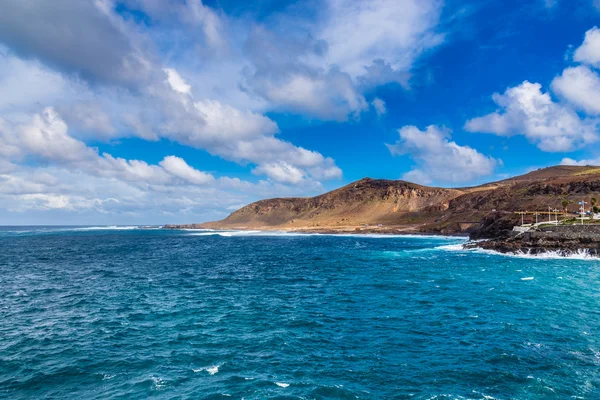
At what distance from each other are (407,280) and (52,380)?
3957 cm

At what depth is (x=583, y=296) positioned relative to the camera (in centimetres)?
3634

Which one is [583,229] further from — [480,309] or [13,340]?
[13,340]

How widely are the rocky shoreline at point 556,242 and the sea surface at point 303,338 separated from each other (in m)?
27.6

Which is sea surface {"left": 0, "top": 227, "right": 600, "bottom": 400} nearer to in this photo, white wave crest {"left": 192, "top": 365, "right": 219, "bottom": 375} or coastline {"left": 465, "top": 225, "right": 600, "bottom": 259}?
white wave crest {"left": 192, "top": 365, "right": 219, "bottom": 375}

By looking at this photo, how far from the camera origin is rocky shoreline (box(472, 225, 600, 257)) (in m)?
69.1

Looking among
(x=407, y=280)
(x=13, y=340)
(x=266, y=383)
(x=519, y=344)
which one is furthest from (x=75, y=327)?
(x=407, y=280)

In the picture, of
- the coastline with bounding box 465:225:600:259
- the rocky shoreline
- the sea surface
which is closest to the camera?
the sea surface

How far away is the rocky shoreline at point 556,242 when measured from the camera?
6906 centimetres

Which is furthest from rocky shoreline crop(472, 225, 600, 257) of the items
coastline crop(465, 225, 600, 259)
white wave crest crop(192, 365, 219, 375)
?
white wave crest crop(192, 365, 219, 375)

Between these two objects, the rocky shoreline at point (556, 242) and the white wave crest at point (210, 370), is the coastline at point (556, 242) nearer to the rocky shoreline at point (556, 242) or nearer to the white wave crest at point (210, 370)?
the rocky shoreline at point (556, 242)

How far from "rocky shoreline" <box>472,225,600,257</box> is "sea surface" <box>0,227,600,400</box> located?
90.5 feet

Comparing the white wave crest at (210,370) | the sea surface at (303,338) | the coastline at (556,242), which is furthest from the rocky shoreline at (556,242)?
the white wave crest at (210,370)

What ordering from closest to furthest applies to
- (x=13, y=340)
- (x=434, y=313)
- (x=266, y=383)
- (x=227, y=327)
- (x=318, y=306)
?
(x=266, y=383)
(x=13, y=340)
(x=227, y=327)
(x=434, y=313)
(x=318, y=306)

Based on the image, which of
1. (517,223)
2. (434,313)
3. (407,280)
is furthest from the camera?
(517,223)
